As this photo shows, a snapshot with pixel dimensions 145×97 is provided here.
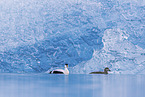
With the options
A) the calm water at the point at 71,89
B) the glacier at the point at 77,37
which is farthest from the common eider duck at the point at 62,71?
the calm water at the point at 71,89

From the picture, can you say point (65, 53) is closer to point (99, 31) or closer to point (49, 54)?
point (49, 54)

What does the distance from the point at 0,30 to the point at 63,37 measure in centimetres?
234

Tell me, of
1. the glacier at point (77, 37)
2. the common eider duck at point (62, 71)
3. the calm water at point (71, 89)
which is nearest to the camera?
the calm water at point (71, 89)

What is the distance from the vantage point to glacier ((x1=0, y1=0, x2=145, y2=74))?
25.5ft

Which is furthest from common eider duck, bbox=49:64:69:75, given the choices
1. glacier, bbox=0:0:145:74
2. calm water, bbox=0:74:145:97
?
calm water, bbox=0:74:145:97

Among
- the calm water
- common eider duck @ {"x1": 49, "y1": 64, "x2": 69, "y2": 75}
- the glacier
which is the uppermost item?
the glacier

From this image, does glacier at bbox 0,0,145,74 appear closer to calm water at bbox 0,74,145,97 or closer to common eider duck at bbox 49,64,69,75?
common eider duck at bbox 49,64,69,75

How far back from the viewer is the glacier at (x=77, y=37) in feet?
25.5

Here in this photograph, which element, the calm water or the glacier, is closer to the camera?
the calm water

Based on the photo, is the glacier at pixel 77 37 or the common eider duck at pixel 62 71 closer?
the common eider duck at pixel 62 71

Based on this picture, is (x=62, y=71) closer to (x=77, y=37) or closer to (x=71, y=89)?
(x=77, y=37)

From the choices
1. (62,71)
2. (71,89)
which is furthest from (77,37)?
(71,89)

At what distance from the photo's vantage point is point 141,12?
858 cm

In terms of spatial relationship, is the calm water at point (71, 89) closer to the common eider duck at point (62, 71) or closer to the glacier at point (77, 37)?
the common eider duck at point (62, 71)
